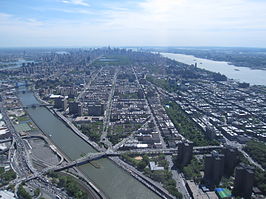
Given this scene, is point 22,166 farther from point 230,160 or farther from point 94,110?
point 230,160

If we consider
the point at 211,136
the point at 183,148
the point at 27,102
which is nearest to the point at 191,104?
the point at 211,136

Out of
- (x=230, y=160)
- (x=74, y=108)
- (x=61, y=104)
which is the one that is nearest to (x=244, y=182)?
(x=230, y=160)

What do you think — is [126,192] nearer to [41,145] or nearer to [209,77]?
[41,145]

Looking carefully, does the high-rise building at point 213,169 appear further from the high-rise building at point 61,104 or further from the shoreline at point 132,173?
the high-rise building at point 61,104

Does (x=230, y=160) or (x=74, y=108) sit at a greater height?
(x=230, y=160)

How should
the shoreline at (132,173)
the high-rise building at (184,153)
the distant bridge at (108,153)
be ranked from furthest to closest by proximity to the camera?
the high-rise building at (184,153), the distant bridge at (108,153), the shoreline at (132,173)

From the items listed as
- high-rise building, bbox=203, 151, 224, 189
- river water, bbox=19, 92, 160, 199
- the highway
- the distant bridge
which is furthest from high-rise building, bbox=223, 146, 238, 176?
the highway

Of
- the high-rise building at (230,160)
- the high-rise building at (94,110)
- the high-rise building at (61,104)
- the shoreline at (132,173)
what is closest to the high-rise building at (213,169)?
the high-rise building at (230,160)
